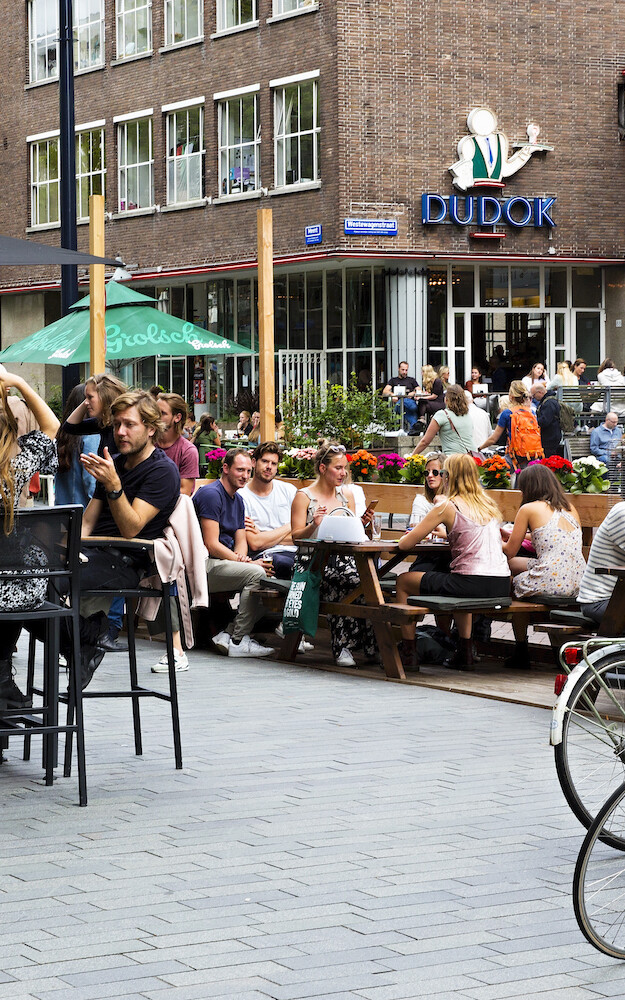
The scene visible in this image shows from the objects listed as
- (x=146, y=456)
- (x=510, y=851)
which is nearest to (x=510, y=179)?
(x=146, y=456)

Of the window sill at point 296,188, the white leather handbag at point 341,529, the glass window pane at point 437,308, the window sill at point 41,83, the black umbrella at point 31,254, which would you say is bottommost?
the white leather handbag at point 341,529

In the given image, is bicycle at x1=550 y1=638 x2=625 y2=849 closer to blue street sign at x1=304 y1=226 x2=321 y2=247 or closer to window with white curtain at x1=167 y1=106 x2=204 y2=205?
blue street sign at x1=304 y1=226 x2=321 y2=247

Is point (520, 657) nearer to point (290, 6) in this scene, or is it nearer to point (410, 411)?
point (410, 411)

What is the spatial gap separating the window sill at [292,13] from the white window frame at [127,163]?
5.49 metres

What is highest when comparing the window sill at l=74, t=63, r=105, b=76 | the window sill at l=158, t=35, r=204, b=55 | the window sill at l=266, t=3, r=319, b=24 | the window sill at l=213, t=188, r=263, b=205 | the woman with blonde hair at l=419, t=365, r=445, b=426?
the window sill at l=74, t=63, r=105, b=76

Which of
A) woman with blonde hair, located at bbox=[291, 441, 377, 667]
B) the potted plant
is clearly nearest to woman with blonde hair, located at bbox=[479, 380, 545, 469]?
the potted plant

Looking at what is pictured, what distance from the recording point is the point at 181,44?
3647 cm

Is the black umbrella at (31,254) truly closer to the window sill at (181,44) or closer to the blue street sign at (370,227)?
the blue street sign at (370,227)

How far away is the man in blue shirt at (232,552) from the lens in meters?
11.1

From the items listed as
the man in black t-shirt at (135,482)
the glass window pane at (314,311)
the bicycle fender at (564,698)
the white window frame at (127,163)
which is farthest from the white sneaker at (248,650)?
the white window frame at (127,163)

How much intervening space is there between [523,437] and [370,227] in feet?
44.6

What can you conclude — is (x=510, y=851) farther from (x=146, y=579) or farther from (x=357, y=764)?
(x=146, y=579)

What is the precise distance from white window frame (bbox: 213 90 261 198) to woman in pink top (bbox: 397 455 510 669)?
83.5ft

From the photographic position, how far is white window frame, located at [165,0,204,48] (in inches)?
1419
